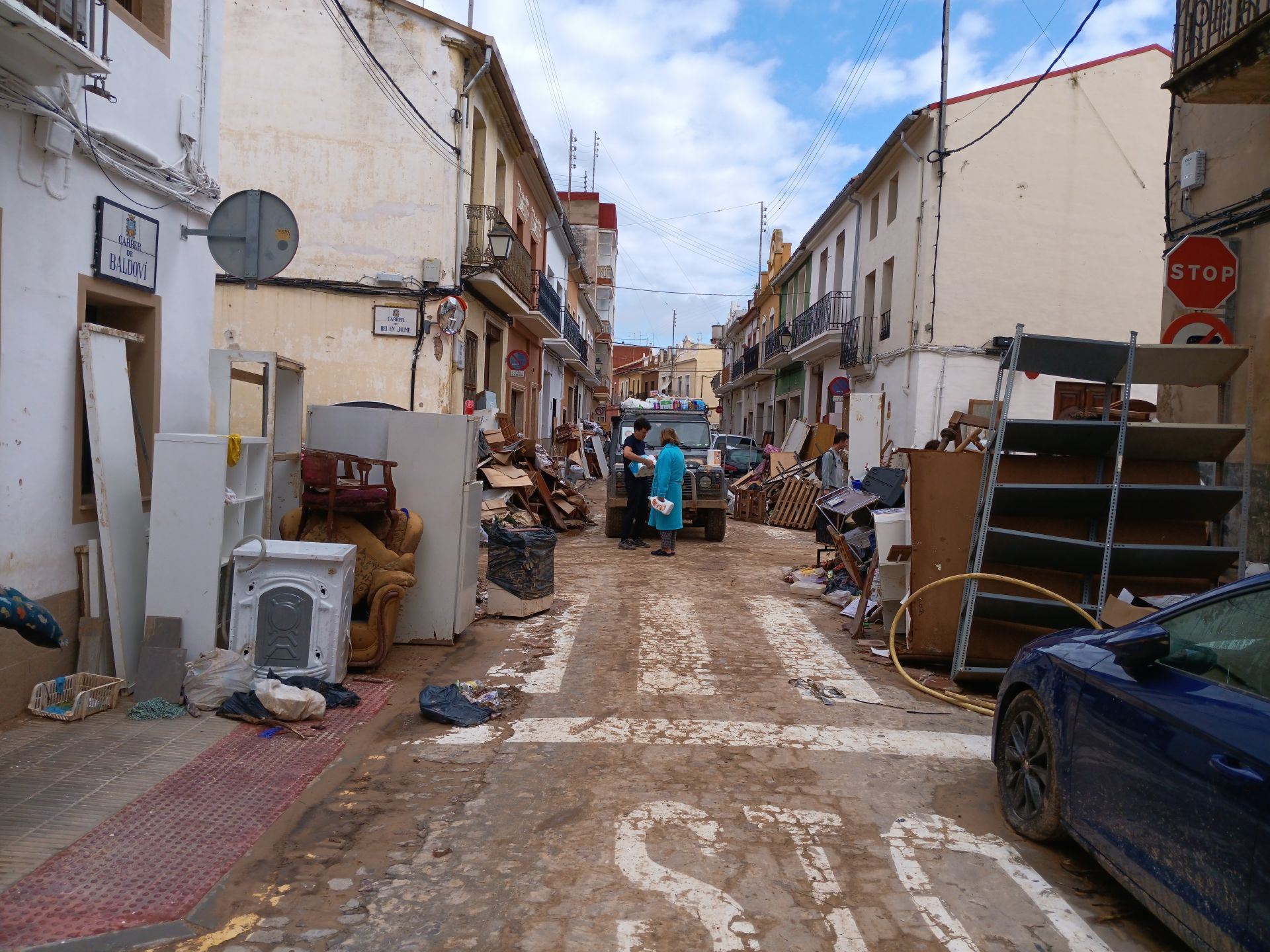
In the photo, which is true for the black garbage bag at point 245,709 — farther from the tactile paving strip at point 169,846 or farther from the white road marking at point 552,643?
the white road marking at point 552,643

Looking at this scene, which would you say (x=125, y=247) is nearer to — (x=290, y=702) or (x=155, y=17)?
(x=155, y=17)

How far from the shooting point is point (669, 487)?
12.7 m

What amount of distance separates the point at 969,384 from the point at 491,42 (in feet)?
38.2

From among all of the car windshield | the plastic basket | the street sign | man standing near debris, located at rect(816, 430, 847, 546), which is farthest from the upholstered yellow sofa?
man standing near debris, located at rect(816, 430, 847, 546)

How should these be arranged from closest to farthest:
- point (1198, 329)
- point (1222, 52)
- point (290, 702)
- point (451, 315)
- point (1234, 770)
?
1. point (1234, 770)
2. point (290, 702)
3. point (1222, 52)
4. point (1198, 329)
5. point (451, 315)

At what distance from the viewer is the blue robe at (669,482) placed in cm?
1260

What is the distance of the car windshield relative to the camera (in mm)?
15797

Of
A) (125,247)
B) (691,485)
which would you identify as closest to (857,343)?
(691,485)

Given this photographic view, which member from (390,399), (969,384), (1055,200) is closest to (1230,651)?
(390,399)

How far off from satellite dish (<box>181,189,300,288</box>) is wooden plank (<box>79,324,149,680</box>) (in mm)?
887

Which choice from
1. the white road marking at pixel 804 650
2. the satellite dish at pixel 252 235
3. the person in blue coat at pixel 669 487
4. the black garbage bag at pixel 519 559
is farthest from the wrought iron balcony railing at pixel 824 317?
the satellite dish at pixel 252 235

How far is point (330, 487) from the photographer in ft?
21.1

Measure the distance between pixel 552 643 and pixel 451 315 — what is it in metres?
8.67

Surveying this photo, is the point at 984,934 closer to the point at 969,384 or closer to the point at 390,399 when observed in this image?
the point at 390,399
